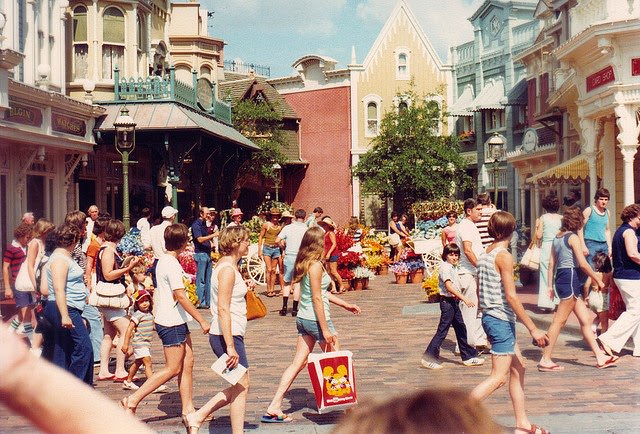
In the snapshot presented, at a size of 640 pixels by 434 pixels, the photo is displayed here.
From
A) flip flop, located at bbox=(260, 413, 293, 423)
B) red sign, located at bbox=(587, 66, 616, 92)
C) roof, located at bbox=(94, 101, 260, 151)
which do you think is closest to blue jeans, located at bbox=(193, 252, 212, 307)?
roof, located at bbox=(94, 101, 260, 151)

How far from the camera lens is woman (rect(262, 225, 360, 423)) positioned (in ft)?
24.1

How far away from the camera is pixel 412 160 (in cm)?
3912

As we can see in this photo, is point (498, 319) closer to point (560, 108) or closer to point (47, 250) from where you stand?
point (47, 250)

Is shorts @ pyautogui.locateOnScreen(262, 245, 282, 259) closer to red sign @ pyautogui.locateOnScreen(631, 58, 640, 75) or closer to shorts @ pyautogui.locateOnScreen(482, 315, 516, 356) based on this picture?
red sign @ pyautogui.locateOnScreen(631, 58, 640, 75)

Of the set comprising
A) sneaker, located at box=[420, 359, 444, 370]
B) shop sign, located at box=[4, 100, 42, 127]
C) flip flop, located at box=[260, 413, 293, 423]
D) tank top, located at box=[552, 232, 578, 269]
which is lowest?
flip flop, located at box=[260, 413, 293, 423]

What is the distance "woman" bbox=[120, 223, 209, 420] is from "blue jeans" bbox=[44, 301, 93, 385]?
1.79 feet

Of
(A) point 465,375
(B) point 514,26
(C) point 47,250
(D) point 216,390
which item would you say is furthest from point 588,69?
(B) point 514,26

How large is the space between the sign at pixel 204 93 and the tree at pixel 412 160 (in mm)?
14861

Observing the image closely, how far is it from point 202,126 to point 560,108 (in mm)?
13186

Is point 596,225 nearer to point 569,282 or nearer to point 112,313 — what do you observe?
point 569,282

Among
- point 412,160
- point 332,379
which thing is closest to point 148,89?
point 332,379

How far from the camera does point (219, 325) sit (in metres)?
6.67

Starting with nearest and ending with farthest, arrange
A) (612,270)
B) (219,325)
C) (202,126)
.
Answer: (219,325) < (612,270) < (202,126)

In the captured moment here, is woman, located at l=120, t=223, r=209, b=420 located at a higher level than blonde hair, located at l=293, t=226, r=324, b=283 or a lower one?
lower
